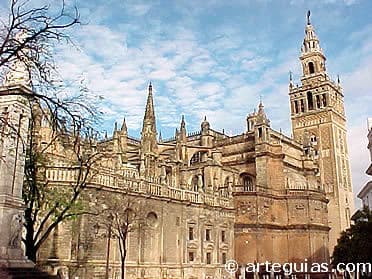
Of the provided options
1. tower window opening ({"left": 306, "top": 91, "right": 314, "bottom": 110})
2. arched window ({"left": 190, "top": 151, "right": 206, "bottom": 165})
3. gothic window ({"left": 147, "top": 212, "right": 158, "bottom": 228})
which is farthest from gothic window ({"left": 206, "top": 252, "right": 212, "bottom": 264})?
tower window opening ({"left": 306, "top": 91, "right": 314, "bottom": 110})

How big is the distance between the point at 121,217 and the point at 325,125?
4942 cm

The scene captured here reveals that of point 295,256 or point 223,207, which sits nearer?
point 223,207

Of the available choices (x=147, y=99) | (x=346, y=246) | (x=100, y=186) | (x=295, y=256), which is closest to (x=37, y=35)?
(x=100, y=186)

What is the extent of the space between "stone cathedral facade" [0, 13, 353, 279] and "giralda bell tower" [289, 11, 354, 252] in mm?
169

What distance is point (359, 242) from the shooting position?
26875mm

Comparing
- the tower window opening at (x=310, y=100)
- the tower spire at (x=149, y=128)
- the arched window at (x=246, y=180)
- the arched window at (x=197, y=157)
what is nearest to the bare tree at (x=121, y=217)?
the tower spire at (x=149, y=128)

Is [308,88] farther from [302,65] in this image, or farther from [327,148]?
[327,148]

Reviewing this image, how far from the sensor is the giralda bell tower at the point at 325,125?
214 ft

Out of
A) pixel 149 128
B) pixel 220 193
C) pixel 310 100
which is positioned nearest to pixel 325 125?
pixel 310 100

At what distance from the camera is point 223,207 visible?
39.2 metres

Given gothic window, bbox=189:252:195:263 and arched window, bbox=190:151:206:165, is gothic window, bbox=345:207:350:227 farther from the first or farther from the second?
gothic window, bbox=189:252:195:263

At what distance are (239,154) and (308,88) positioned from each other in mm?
28114

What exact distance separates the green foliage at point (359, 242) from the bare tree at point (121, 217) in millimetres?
13617

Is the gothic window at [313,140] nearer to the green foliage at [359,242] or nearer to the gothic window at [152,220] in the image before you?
the green foliage at [359,242]
